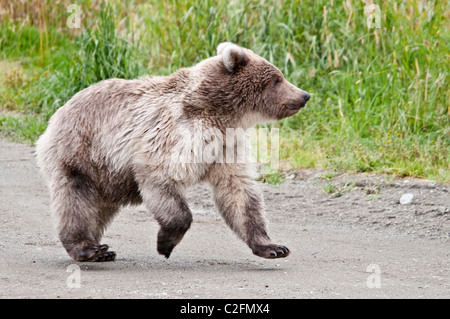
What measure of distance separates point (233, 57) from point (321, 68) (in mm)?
4296

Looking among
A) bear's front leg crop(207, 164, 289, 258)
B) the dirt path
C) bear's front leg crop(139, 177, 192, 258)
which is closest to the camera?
the dirt path

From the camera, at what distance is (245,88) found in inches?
234

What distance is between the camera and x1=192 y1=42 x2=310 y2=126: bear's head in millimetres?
5859

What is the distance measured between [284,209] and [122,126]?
8.11 feet

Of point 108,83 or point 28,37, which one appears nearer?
point 108,83

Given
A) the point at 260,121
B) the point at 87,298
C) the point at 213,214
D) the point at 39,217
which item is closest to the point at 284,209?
the point at 213,214

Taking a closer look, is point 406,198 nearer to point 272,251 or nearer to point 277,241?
point 277,241

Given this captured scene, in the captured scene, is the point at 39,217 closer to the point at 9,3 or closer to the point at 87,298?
the point at 87,298

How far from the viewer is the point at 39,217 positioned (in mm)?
7223

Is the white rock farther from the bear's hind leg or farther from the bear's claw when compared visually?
the bear's hind leg

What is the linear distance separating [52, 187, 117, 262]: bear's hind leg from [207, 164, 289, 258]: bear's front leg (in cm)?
94

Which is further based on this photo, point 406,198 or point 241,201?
point 406,198

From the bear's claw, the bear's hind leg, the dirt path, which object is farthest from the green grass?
the bear's hind leg

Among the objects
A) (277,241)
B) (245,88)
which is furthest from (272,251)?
(245,88)
